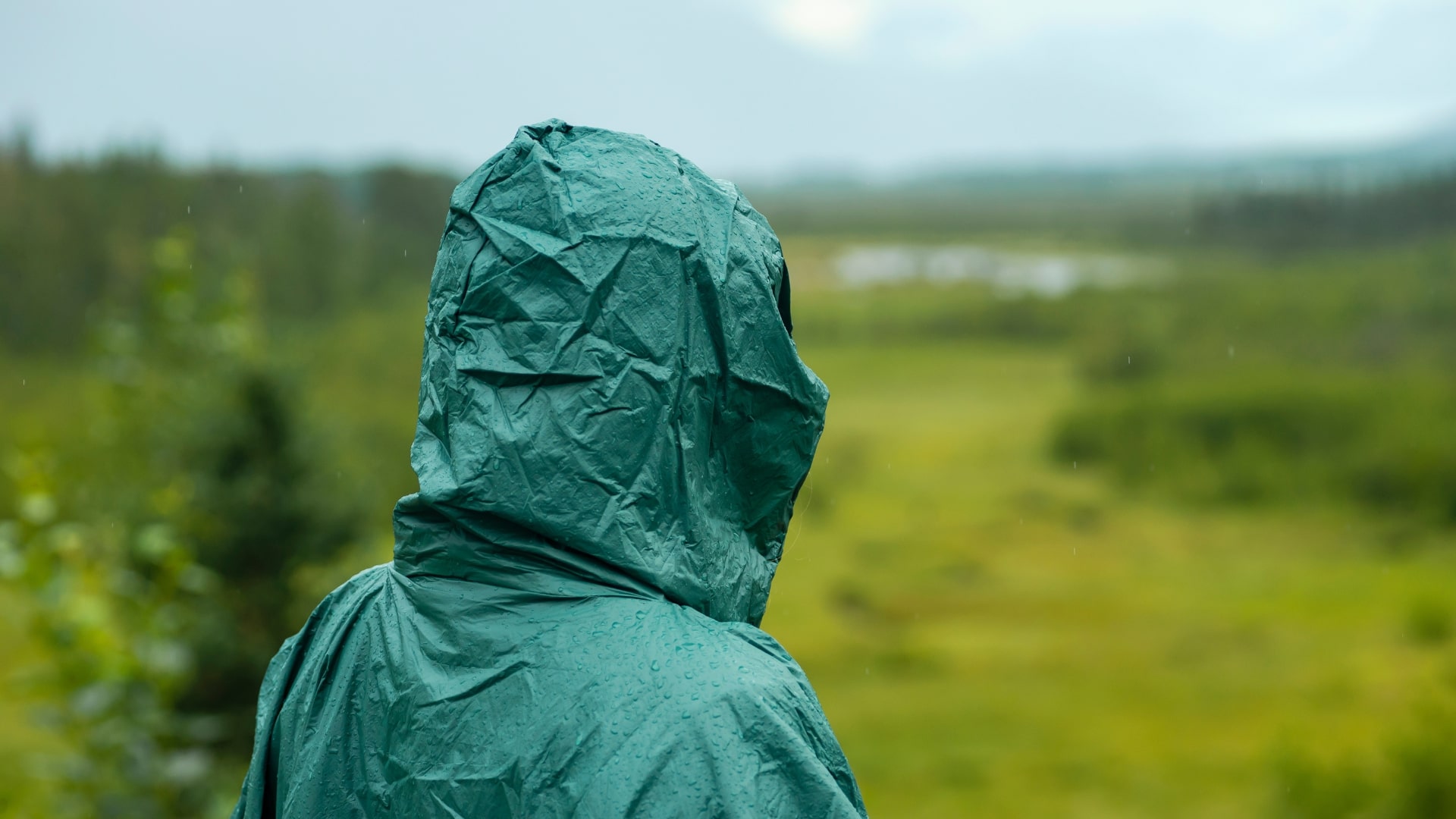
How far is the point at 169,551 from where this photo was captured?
12.7ft

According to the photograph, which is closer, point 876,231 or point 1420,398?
point 1420,398

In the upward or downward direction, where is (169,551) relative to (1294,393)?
upward

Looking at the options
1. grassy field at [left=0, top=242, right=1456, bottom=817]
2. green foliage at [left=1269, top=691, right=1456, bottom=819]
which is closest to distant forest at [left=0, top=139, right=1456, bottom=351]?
grassy field at [left=0, top=242, right=1456, bottom=817]

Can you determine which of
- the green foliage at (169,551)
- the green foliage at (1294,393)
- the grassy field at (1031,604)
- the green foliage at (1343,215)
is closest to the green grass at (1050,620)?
the grassy field at (1031,604)

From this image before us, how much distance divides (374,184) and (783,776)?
14126mm

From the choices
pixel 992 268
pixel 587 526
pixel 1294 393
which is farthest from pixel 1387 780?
pixel 992 268

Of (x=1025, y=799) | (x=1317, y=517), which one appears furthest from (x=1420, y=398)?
(x=1025, y=799)

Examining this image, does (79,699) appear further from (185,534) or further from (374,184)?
(374,184)

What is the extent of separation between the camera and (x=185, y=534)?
6.96 meters

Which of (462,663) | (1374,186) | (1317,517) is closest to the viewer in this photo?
(462,663)

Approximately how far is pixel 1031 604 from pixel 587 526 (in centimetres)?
3185

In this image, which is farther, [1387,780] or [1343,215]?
[1343,215]

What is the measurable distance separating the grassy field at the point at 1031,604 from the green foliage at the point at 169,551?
214cm

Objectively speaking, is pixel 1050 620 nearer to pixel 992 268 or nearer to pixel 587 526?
pixel 992 268
